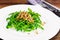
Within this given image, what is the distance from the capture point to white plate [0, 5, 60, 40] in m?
1.05

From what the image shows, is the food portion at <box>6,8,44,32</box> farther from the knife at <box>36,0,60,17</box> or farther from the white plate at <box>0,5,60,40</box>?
the knife at <box>36,0,60,17</box>

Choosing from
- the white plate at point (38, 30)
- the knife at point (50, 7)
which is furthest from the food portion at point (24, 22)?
the knife at point (50, 7)

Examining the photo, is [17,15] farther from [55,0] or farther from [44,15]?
[55,0]

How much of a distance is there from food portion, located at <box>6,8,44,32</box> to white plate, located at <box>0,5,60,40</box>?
1.2 inches

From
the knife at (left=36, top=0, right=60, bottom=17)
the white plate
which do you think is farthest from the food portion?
the knife at (left=36, top=0, right=60, bottom=17)

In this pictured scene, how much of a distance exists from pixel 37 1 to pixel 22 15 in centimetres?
34

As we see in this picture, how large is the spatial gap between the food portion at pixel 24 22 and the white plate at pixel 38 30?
0.10ft

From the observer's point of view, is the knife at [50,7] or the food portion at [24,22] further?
the knife at [50,7]

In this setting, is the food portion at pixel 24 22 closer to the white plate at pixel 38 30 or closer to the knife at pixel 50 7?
the white plate at pixel 38 30

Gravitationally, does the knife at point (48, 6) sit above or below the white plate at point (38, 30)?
above

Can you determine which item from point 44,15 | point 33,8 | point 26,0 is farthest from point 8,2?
point 44,15

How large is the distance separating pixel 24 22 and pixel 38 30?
11 centimetres

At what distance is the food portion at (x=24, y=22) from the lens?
3.65ft

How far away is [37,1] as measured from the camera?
1.45 meters
